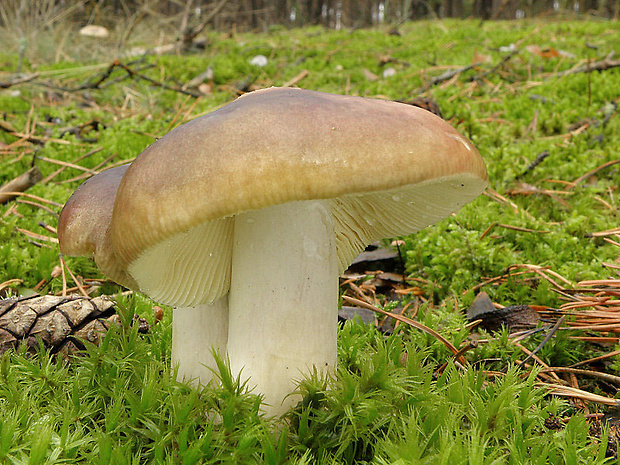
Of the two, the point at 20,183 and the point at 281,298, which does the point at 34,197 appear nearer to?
the point at 20,183

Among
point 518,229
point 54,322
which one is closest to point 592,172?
point 518,229

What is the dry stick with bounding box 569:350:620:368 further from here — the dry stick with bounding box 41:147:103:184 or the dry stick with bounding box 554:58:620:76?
the dry stick with bounding box 554:58:620:76

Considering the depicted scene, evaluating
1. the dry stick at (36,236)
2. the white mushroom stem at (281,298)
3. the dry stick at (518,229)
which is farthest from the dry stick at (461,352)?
the dry stick at (36,236)

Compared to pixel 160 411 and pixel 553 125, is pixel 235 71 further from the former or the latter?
pixel 160 411

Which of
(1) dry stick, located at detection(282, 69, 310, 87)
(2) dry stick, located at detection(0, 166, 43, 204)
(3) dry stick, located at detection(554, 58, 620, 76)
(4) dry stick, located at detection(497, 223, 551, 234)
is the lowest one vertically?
(4) dry stick, located at detection(497, 223, 551, 234)

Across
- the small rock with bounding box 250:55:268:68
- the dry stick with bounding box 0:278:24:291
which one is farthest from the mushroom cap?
the small rock with bounding box 250:55:268:68

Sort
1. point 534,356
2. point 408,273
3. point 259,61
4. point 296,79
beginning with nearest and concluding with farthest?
point 534,356 < point 408,273 < point 296,79 < point 259,61
